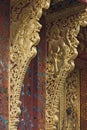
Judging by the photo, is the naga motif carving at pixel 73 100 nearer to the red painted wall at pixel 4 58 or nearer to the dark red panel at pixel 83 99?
the dark red panel at pixel 83 99

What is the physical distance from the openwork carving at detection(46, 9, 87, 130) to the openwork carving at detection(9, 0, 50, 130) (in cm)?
69

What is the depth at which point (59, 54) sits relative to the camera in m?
5.64

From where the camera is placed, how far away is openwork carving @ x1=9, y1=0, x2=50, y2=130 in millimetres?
4859

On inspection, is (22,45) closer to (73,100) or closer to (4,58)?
(4,58)

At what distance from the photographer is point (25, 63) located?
4.88 metres

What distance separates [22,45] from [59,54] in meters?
0.84

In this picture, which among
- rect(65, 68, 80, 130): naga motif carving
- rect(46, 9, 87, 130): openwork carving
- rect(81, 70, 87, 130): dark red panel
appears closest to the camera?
rect(46, 9, 87, 130): openwork carving

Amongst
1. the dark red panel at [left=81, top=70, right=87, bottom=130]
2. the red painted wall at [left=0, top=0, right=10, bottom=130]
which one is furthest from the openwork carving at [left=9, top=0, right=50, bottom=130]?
the dark red panel at [left=81, top=70, right=87, bottom=130]

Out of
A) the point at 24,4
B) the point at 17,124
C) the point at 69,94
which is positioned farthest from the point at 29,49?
the point at 69,94

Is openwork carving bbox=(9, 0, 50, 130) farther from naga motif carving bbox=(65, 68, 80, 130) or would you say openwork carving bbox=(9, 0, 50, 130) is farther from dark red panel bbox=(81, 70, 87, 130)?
dark red panel bbox=(81, 70, 87, 130)

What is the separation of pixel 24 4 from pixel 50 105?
1385mm

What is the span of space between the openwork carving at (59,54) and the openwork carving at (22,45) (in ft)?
2.27

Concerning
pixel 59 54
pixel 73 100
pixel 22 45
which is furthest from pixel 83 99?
pixel 22 45

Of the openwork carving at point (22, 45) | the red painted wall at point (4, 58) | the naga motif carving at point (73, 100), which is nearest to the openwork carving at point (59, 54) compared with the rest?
the openwork carving at point (22, 45)
